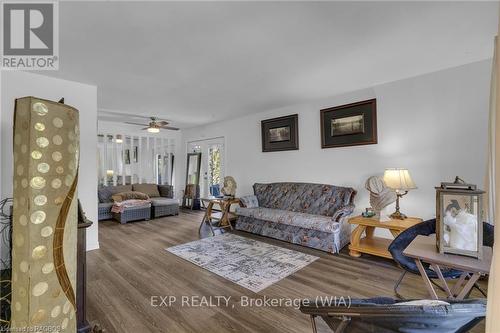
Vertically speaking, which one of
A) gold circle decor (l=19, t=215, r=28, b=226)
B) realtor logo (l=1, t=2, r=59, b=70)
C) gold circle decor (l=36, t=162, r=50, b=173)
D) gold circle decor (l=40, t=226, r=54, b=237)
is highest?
realtor logo (l=1, t=2, r=59, b=70)

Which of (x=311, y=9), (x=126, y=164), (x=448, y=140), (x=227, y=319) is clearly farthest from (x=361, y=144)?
(x=126, y=164)

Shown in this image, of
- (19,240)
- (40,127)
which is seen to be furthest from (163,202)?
(40,127)

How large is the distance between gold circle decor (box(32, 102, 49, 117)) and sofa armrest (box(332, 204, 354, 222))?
333 cm

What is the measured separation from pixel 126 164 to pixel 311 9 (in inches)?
251

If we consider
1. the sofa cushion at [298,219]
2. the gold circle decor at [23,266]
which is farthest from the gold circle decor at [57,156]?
the sofa cushion at [298,219]

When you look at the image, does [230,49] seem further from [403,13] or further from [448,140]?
[448,140]

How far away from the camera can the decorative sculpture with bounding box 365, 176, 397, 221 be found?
10.3 ft

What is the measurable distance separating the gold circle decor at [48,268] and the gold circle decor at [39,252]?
52mm

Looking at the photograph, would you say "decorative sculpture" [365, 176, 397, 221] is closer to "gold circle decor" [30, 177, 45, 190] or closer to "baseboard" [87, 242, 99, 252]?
"gold circle decor" [30, 177, 45, 190]

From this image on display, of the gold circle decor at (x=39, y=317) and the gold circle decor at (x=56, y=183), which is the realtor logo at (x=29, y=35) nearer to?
the gold circle decor at (x=56, y=183)

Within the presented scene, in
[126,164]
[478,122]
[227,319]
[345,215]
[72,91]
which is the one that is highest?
[72,91]

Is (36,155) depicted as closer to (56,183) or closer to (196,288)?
(56,183)

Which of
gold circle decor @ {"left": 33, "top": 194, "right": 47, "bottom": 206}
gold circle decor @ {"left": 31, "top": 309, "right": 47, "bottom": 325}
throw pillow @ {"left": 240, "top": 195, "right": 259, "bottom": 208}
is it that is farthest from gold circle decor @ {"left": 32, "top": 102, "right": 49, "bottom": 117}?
throw pillow @ {"left": 240, "top": 195, "right": 259, "bottom": 208}

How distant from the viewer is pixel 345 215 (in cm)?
345
